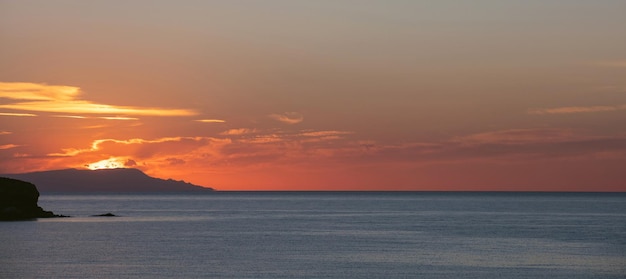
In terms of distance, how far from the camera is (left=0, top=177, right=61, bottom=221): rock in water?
152125 mm

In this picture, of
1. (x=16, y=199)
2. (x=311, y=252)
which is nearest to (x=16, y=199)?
(x=16, y=199)

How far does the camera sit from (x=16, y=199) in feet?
511

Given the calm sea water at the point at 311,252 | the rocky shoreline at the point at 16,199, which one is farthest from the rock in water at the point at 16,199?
the calm sea water at the point at 311,252

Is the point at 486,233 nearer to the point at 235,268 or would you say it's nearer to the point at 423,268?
the point at 423,268

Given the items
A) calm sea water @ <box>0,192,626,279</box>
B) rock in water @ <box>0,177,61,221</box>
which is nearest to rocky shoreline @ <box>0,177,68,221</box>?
A: rock in water @ <box>0,177,61,221</box>

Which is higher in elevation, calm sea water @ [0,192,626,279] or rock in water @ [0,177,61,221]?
rock in water @ [0,177,61,221]

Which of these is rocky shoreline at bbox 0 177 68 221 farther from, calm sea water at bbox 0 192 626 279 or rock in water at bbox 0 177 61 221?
calm sea water at bbox 0 192 626 279

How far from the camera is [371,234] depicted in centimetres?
12331

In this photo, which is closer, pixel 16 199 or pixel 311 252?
pixel 311 252

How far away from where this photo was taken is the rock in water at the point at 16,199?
15212cm

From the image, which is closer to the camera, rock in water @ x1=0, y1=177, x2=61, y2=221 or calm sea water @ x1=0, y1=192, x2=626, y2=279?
calm sea water @ x1=0, y1=192, x2=626, y2=279

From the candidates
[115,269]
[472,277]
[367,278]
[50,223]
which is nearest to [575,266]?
[472,277]

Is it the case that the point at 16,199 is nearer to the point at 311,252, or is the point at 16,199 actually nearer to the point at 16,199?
the point at 16,199

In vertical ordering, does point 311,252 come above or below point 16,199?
below
